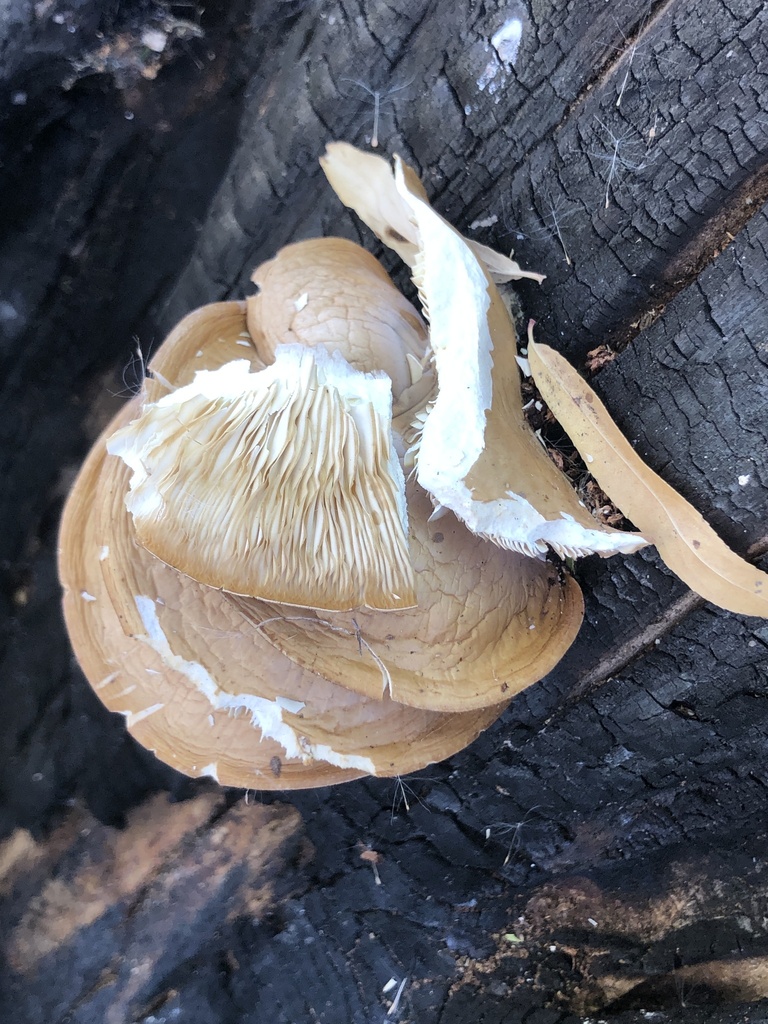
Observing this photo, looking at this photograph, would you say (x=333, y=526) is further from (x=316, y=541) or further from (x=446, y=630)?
(x=446, y=630)

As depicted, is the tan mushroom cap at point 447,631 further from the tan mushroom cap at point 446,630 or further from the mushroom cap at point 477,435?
the mushroom cap at point 477,435

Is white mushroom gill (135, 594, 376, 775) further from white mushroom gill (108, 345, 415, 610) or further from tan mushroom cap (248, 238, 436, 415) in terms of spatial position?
tan mushroom cap (248, 238, 436, 415)

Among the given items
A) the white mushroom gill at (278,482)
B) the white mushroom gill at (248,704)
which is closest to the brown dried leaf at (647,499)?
the white mushroom gill at (278,482)

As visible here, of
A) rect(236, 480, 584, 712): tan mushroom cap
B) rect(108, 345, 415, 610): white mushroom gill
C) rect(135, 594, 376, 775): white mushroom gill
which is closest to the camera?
rect(108, 345, 415, 610): white mushroom gill

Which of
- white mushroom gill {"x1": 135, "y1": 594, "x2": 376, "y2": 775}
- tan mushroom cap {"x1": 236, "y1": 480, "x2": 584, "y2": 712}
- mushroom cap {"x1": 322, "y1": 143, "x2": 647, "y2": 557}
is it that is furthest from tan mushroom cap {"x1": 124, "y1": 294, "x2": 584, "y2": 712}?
white mushroom gill {"x1": 135, "y1": 594, "x2": 376, "y2": 775}

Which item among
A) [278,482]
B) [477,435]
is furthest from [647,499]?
[278,482]
